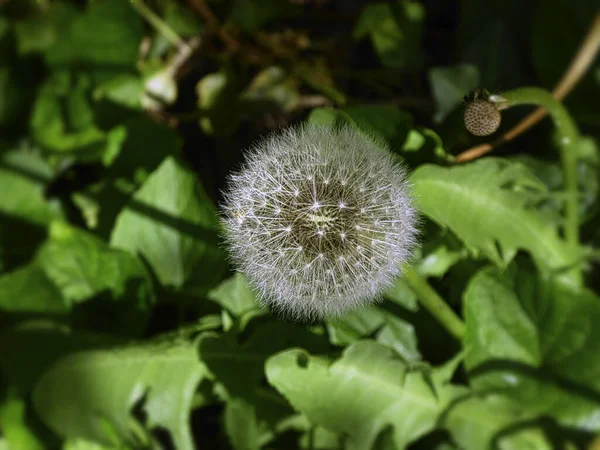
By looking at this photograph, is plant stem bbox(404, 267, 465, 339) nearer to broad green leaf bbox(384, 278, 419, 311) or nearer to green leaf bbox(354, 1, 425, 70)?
broad green leaf bbox(384, 278, 419, 311)

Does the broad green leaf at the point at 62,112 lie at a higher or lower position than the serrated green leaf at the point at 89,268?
higher

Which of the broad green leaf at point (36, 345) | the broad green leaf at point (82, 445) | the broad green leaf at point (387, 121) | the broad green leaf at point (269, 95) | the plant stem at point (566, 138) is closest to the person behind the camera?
the plant stem at point (566, 138)

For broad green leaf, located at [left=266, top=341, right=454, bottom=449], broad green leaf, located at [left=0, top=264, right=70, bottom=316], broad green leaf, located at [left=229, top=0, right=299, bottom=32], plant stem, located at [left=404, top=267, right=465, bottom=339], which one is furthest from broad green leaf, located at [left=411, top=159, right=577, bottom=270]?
broad green leaf, located at [left=0, top=264, right=70, bottom=316]

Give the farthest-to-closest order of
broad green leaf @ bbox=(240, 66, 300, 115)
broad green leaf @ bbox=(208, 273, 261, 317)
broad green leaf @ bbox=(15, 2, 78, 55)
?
broad green leaf @ bbox=(15, 2, 78, 55)
broad green leaf @ bbox=(240, 66, 300, 115)
broad green leaf @ bbox=(208, 273, 261, 317)

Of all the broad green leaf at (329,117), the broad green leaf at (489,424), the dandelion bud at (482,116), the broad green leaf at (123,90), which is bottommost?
the broad green leaf at (489,424)

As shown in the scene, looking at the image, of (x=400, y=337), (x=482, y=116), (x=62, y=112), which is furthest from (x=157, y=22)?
(x=482, y=116)

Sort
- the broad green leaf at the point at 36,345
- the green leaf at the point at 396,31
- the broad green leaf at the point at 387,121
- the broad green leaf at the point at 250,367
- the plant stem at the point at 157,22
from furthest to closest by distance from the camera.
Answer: the plant stem at the point at 157,22 < the green leaf at the point at 396,31 < the broad green leaf at the point at 36,345 < the broad green leaf at the point at 250,367 < the broad green leaf at the point at 387,121

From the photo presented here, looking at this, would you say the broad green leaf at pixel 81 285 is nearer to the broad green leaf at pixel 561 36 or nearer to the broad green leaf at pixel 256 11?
the broad green leaf at pixel 256 11

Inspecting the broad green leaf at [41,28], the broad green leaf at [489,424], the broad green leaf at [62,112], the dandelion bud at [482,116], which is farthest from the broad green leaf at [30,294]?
the dandelion bud at [482,116]
